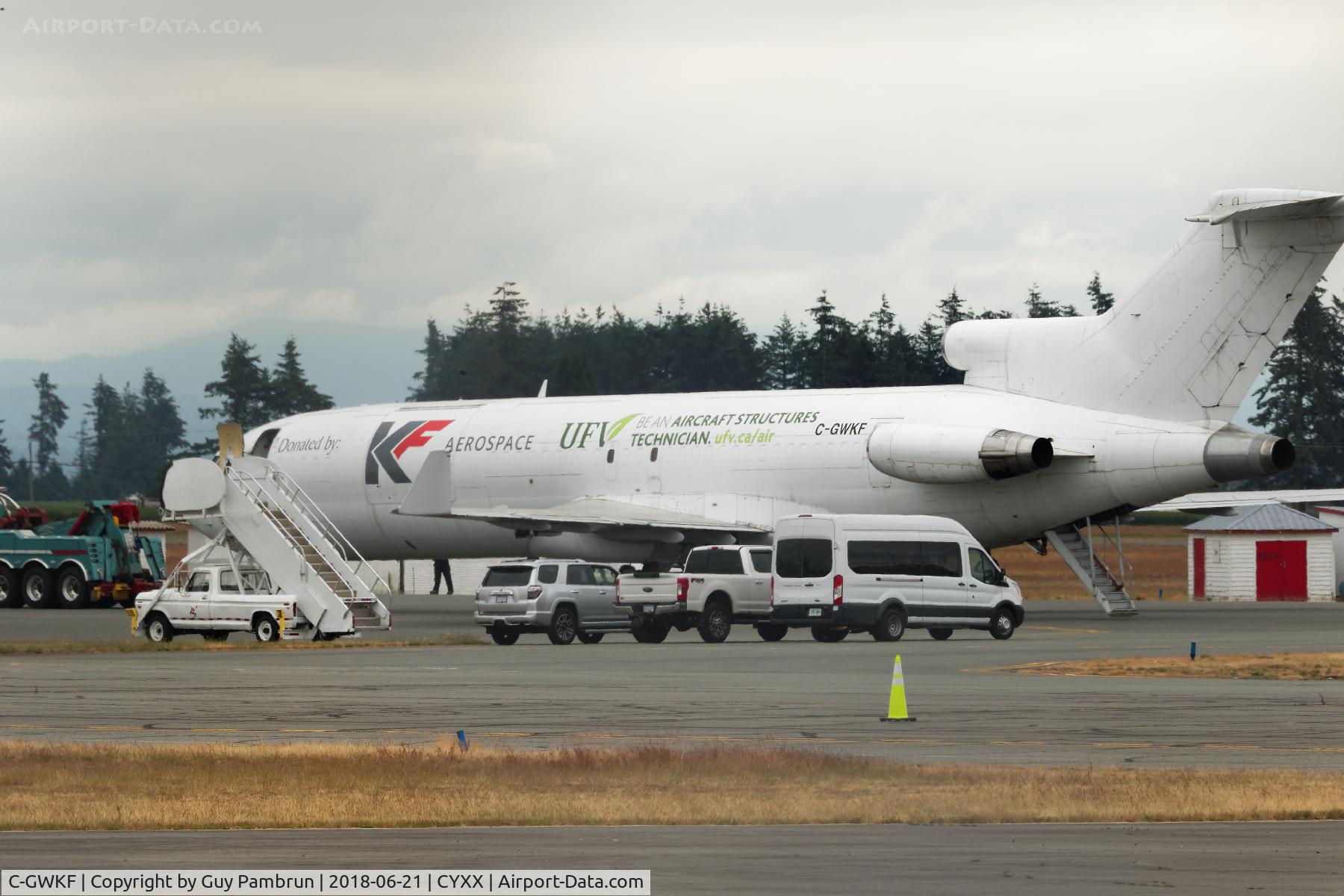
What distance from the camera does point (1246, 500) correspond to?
A: 51125 millimetres

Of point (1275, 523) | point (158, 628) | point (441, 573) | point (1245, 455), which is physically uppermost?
point (1245, 455)

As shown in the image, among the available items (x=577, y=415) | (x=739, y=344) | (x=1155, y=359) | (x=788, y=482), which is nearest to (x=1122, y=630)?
(x=1155, y=359)

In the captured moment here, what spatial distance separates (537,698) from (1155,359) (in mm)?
23235

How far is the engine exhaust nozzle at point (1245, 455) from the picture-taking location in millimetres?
40031

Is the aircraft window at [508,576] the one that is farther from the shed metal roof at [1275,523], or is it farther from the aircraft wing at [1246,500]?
the shed metal roof at [1275,523]

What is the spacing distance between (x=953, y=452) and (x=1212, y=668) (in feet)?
49.4

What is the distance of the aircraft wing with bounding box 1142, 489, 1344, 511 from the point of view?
49.1 meters

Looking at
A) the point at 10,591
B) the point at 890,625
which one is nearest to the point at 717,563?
the point at 890,625

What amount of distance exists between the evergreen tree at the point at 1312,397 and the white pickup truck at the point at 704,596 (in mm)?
89116

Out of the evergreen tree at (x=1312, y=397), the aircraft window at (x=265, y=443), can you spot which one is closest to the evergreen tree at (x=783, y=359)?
the evergreen tree at (x=1312, y=397)

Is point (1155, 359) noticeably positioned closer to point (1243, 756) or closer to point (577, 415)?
point (577, 415)

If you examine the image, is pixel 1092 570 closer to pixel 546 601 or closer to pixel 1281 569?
pixel 546 601

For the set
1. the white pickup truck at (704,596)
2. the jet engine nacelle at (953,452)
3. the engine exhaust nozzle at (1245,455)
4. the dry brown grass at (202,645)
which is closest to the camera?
the dry brown grass at (202,645)

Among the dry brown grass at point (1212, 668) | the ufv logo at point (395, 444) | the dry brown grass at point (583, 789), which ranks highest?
the ufv logo at point (395, 444)
